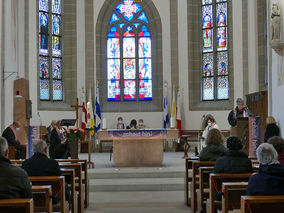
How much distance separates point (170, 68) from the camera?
62.2 feet

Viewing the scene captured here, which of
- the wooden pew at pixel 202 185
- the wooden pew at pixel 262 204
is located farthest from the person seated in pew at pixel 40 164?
the wooden pew at pixel 262 204

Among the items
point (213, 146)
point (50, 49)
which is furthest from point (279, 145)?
point (50, 49)

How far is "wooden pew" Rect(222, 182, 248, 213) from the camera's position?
506 cm

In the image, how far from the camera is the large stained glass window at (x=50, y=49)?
18.1 m

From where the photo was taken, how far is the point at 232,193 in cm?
543

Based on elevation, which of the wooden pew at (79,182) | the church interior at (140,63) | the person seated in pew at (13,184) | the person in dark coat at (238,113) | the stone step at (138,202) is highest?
the church interior at (140,63)

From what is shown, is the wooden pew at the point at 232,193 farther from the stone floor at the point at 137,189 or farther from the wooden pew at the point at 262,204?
the stone floor at the point at 137,189

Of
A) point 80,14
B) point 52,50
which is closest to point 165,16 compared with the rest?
point 80,14

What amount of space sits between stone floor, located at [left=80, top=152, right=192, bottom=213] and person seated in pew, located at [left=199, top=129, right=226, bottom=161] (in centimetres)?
96

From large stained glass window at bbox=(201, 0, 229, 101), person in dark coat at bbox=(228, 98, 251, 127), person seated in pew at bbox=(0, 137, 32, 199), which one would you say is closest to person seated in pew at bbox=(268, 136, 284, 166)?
person seated in pew at bbox=(0, 137, 32, 199)

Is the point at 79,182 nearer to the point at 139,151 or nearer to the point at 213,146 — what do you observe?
the point at 213,146

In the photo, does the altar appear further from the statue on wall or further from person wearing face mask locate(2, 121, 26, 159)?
the statue on wall

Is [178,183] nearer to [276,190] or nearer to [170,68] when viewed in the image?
[276,190]

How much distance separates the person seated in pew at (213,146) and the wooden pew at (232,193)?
1916mm
